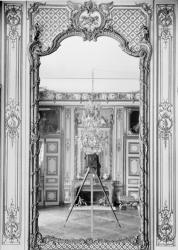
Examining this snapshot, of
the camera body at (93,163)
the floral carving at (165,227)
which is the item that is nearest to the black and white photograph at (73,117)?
the floral carving at (165,227)

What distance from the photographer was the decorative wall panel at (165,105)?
12.1ft

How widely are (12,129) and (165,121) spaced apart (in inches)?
64.0

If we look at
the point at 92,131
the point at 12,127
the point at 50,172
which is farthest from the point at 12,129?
the point at 92,131

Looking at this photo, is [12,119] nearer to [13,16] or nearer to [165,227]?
[13,16]

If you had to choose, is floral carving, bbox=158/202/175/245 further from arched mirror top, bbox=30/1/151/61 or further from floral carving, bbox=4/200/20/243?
arched mirror top, bbox=30/1/151/61

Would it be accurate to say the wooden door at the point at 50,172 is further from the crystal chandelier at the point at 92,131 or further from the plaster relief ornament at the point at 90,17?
the plaster relief ornament at the point at 90,17

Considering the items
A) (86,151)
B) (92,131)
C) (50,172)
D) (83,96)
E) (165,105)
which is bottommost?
(50,172)

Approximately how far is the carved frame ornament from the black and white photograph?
0.01m

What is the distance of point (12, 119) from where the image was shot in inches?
146

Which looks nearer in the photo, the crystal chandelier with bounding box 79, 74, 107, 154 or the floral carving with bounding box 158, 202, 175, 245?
the floral carving with bounding box 158, 202, 175, 245

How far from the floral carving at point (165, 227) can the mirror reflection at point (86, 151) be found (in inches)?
10.0

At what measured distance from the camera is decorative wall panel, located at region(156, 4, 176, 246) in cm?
369

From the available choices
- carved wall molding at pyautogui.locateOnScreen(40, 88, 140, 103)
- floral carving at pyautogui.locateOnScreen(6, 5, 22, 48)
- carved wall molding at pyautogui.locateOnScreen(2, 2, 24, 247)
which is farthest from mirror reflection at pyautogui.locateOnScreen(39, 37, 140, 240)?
floral carving at pyautogui.locateOnScreen(6, 5, 22, 48)

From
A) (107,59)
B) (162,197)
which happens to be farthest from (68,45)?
(162,197)
